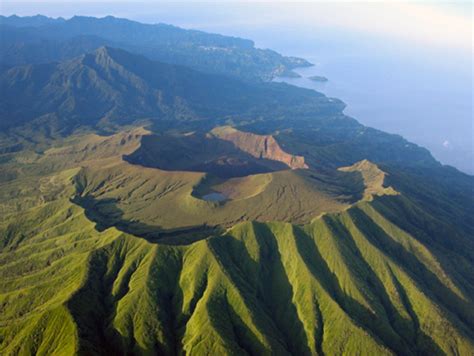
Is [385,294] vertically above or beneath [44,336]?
beneath

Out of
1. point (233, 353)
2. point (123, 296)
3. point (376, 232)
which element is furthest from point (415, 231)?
point (123, 296)

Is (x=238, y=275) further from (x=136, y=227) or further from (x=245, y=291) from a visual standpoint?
(x=136, y=227)

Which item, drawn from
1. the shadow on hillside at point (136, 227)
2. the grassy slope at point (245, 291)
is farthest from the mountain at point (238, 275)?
the shadow on hillside at point (136, 227)

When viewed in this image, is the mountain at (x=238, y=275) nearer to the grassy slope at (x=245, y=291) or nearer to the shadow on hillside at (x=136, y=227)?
the grassy slope at (x=245, y=291)

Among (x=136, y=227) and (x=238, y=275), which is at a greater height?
(x=238, y=275)

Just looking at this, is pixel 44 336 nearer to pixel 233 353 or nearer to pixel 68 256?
pixel 68 256

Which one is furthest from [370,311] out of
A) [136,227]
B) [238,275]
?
[136,227]
